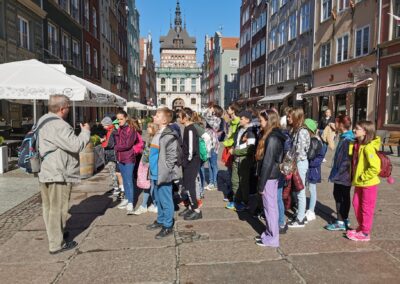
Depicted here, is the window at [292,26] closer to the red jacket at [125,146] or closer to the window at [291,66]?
the window at [291,66]

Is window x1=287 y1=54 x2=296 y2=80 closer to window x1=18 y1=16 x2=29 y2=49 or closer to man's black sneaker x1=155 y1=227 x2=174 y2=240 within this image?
window x1=18 y1=16 x2=29 y2=49

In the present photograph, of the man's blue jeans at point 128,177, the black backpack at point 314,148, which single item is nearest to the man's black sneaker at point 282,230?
the black backpack at point 314,148

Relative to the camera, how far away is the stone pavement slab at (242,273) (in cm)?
328

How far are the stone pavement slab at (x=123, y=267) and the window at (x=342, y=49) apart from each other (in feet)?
61.9

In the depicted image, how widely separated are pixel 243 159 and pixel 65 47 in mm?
17843

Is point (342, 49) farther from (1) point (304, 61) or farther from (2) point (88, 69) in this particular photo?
(2) point (88, 69)

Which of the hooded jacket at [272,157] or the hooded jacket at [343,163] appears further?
the hooded jacket at [343,163]

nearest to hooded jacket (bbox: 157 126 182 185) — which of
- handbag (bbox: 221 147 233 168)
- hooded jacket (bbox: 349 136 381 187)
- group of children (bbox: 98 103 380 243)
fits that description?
group of children (bbox: 98 103 380 243)

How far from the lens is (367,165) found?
4.07 metres

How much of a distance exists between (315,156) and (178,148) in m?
2.01

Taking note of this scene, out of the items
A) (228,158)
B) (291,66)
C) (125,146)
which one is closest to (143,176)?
(125,146)

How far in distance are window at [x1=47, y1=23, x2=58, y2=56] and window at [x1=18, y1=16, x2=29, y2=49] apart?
2086 mm

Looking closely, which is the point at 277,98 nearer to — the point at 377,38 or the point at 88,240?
the point at 377,38

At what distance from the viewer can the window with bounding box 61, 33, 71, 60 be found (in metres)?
19.1
